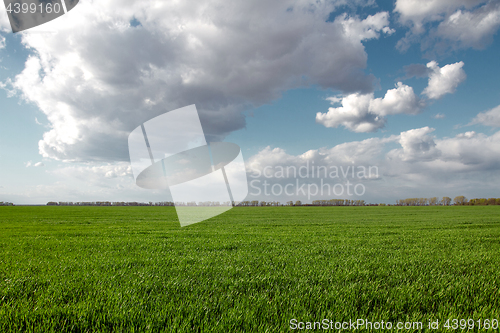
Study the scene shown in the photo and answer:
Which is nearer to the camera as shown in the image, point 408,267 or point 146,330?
point 146,330

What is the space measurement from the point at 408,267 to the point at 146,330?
5956 mm

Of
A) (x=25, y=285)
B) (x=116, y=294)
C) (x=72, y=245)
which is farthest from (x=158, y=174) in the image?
(x=116, y=294)

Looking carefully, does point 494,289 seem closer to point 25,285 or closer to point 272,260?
point 272,260

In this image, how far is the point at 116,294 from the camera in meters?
3.70

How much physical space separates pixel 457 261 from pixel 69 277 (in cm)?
952

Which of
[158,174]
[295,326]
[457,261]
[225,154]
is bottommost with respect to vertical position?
[457,261]

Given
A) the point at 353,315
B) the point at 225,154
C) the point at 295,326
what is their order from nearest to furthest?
1. the point at 295,326
2. the point at 353,315
3. the point at 225,154

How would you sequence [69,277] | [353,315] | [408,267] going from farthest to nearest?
[408,267]
[69,277]
[353,315]

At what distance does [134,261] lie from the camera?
5930mm

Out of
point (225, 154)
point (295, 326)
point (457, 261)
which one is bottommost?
point (457, 261)

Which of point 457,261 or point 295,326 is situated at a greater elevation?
point 295,326

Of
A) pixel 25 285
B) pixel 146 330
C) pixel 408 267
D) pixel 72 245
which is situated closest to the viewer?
pixel 146 330

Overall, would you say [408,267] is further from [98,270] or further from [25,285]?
[25,285]

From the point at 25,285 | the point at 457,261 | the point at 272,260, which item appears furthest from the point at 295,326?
the point at 457,261
